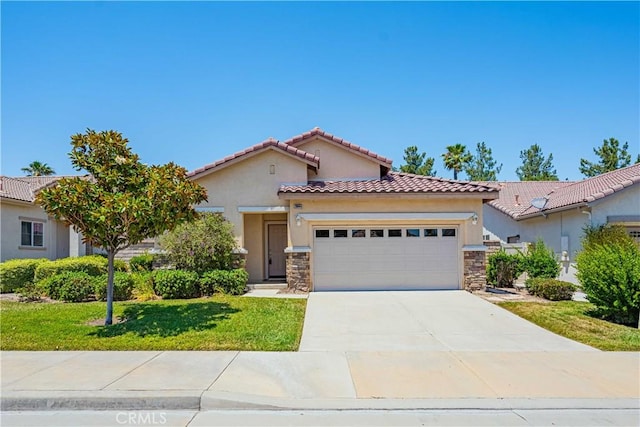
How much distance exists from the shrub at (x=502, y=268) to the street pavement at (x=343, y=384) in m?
7.48

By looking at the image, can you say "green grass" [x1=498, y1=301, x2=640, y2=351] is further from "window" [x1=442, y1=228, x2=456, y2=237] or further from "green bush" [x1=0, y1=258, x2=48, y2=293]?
"green bush" [x1=0, y1=258, x2=48, y2=293]

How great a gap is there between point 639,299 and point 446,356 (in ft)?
19.0

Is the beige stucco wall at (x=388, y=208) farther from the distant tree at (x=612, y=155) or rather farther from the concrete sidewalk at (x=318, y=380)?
the distant tree at (x=612, y=155)

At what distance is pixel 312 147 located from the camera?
17438 mm

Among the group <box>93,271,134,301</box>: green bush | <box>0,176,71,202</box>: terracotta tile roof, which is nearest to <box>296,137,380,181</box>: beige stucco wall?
<box>93,271,134,301</box>: green bush

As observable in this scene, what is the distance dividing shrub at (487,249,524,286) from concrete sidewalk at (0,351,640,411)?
841 centimetres

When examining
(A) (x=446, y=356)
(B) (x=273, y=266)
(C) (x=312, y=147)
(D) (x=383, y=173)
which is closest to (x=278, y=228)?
(B) (x=273, y=266)

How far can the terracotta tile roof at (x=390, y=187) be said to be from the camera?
1461 centimetres

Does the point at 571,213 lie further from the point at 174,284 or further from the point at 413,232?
the point at 174,284

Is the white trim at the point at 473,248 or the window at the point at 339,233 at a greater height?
the window at the point at 339,233

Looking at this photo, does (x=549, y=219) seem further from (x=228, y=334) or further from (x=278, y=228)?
(x=228, y=334)

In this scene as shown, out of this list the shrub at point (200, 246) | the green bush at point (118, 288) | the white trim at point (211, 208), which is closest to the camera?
the green bush at point (118, 288)

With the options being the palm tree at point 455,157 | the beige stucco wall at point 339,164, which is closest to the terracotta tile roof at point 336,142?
the beige stucco wall at point 339,164

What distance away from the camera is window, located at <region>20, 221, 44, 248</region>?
20.1 m
